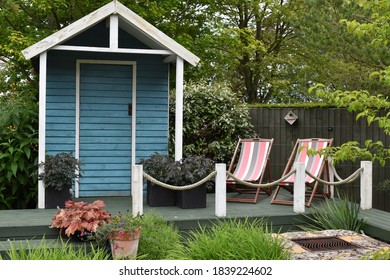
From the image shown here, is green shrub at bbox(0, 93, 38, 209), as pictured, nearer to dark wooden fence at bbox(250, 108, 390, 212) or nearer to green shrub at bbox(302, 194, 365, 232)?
green shrub at bbox(302, 194, 365, 232)

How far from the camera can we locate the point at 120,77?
763 centimetres

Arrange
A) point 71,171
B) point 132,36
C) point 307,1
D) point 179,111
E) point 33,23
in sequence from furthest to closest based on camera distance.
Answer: point 33,23
point 307,1
point 132,36
point 179,111
point 71,171

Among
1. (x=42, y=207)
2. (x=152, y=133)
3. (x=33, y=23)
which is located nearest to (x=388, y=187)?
(x=152, y=133)

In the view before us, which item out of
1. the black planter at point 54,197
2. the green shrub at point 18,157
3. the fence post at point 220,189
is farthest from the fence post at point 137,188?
the green shrub at point 18,157

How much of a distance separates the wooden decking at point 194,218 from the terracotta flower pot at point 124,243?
0.97 metres

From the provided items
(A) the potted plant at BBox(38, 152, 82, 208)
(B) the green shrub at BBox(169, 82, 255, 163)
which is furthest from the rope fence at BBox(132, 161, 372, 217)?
(B) the green shrub at BBox(169, 82, 255, 163)

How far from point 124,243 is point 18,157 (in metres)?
2.69

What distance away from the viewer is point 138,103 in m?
7.66

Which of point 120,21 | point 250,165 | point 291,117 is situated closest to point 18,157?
point 120,21

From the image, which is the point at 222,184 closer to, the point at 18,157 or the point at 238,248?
the point at 238,248

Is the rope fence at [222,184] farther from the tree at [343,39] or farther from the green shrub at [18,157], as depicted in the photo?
the tree at [343,39]

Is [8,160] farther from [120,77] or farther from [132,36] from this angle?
[132,36]

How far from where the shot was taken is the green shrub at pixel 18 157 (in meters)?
6.74

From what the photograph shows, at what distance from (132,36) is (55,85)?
1.34 m
